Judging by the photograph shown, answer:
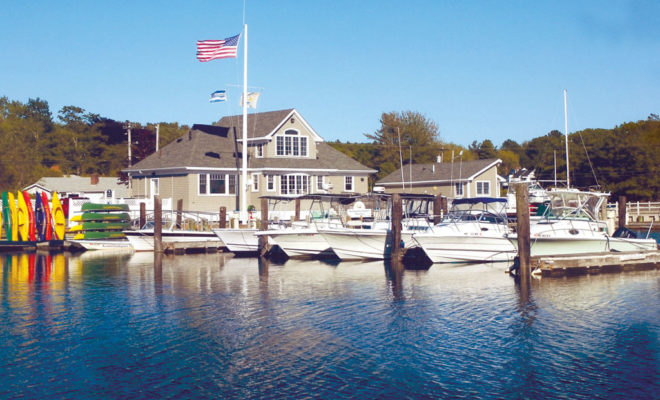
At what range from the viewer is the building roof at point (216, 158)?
48.9 m

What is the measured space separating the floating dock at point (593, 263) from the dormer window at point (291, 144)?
27.6 meters

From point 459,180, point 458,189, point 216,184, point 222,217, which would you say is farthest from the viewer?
point 458,189

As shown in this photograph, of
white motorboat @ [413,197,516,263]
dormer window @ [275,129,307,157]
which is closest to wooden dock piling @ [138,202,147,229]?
dormer window @ [275,129,307,157]

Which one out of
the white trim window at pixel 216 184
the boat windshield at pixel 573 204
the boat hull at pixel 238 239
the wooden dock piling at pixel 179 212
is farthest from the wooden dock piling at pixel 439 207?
the white trim window at pixel 216 184

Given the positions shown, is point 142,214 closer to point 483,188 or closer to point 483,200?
point 483,200

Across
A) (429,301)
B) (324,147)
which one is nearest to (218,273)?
(429,301)

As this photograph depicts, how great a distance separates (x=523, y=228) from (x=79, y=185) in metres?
55.8

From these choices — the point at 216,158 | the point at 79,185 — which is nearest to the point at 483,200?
the point at 216,158

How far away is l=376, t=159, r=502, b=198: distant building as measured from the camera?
199 feet

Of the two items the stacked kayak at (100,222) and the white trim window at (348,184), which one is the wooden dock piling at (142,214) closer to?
the stacked kayak at (100,222)

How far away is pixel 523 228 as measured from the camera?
1028 inches

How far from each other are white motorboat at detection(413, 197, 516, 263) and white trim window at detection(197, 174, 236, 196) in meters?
20.8

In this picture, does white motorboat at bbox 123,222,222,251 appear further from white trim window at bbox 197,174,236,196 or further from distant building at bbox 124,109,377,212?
white trim window at bbox 197,174,236,196

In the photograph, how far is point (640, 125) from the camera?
71.3m
